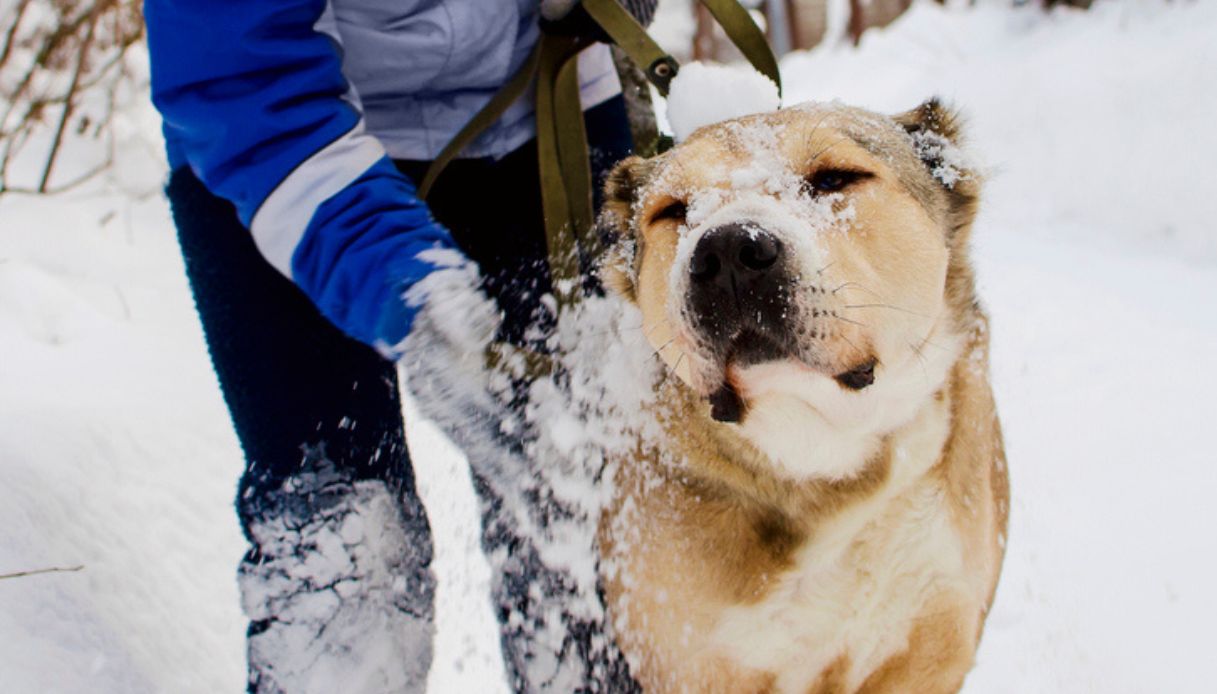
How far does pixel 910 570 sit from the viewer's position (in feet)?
5.72

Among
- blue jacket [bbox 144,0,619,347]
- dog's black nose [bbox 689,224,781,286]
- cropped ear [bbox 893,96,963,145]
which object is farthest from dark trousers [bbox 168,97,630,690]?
cropped ear [bbox 893,96,963,145]

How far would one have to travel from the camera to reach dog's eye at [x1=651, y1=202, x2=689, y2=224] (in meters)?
1.75

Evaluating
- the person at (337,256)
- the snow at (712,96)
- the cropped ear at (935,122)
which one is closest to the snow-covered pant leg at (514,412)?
Result: the person at (337,256)

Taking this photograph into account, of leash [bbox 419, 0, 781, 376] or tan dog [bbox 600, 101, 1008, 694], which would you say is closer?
tan dog [bbox 600, 101, 1008, 694]

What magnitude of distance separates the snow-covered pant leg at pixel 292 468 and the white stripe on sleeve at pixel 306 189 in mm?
186

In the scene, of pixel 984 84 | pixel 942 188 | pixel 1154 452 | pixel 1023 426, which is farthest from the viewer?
pixel 984 84

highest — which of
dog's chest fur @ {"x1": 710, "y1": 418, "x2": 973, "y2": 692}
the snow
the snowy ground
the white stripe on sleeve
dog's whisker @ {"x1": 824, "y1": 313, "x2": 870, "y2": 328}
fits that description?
the white stripe on sleeve

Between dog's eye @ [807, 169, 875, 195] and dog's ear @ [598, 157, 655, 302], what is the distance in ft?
1.35

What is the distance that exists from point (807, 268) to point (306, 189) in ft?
2.82

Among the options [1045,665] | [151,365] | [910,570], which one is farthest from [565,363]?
[151,365]

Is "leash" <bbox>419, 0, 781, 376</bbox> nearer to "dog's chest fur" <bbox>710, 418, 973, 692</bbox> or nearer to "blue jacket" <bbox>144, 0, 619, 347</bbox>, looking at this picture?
"blue jacket" <bbox>144, 0, 619, 347</bbox>

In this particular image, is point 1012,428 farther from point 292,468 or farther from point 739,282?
point 292,468

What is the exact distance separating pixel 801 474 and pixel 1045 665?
102 centimetres

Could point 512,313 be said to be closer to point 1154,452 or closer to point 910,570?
point 910,570
